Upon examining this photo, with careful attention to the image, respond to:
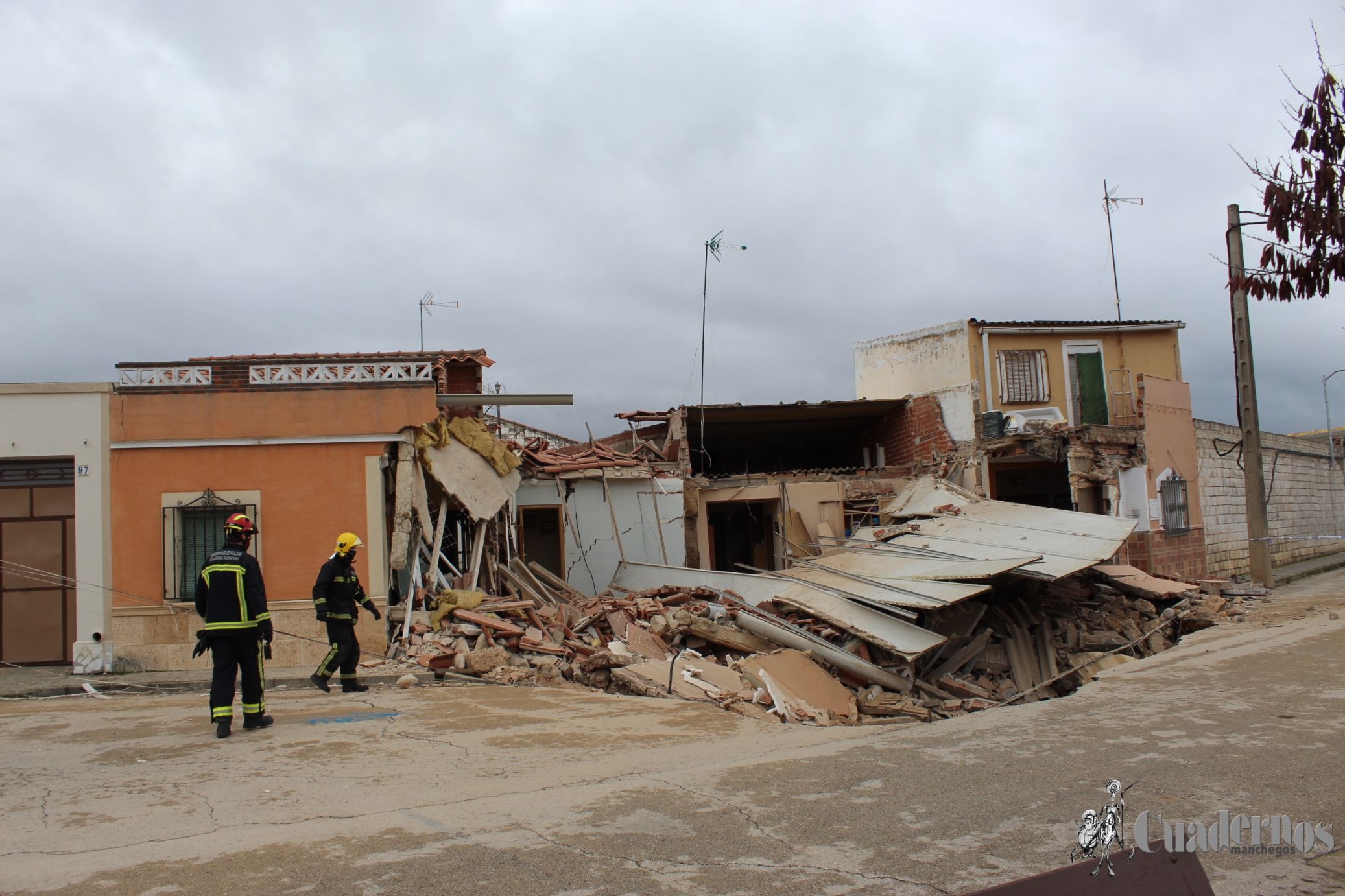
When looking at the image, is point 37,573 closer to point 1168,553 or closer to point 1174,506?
point 1168,553

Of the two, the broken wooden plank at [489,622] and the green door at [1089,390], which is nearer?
the broken wooden plank at [489,622]

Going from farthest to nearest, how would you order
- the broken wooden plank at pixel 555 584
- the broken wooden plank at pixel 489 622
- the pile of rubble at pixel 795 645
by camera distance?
the broken wooden plank at pixel 555 584
the broken wooden plank at pixel 489 622
the pile of rubble at pixel 795 645

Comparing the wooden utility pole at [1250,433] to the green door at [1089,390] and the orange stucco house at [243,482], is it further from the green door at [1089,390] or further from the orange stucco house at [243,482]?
the orange stucco house at [243,482]

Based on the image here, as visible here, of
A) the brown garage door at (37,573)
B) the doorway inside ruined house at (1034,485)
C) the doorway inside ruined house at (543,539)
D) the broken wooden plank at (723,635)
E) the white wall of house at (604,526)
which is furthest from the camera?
the doorway inside ruined house at (1034,485)

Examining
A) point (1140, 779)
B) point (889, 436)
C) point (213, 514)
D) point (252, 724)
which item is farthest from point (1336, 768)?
point (889, 436)

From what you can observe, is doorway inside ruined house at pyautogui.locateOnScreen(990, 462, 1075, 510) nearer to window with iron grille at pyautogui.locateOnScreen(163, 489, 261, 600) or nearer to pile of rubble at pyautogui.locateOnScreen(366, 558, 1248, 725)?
pile of rubble at pyautogui.locateOnScreen(366, 558, 1248, 725)

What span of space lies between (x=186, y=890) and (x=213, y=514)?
859 cm

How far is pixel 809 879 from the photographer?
352cm

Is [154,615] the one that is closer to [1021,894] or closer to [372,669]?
[372,669]

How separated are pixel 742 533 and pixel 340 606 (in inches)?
562

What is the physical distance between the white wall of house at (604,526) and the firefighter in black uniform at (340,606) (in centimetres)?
805

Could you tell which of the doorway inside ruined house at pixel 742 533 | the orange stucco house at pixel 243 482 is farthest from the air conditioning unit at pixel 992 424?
the orange stucco house at pixel 243 482

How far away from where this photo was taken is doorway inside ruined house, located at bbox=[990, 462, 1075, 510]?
20406 mm

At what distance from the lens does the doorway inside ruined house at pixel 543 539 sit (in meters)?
18.9
